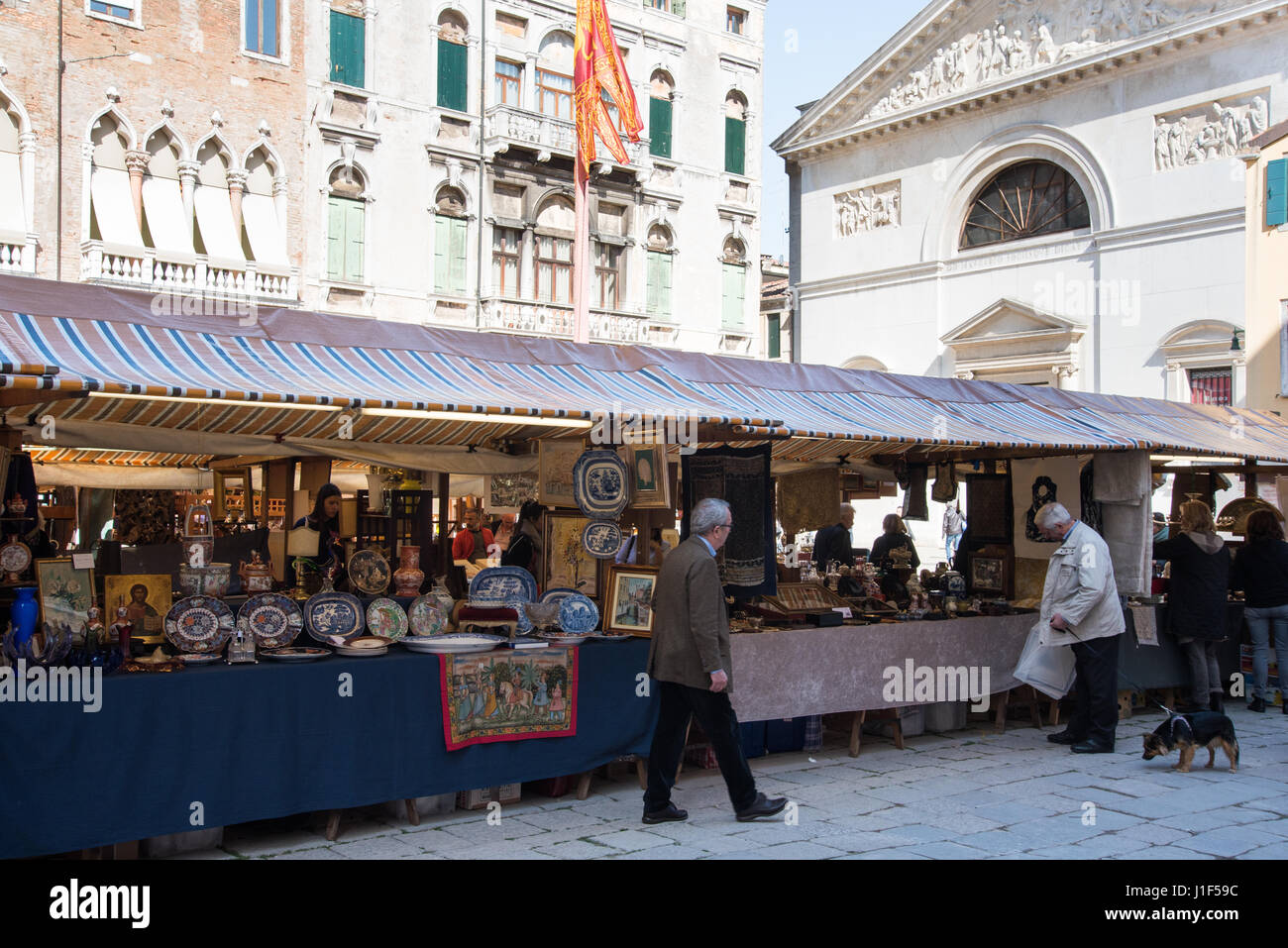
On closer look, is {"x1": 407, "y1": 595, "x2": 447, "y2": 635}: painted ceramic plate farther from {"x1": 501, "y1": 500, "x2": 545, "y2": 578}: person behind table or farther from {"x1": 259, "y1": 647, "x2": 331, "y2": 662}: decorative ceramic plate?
{"x1": 501, "y1": 500, "x2": 545, "y2": 578}: person behind table

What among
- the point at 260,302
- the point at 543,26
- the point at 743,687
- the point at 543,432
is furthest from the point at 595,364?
the point at 543,26

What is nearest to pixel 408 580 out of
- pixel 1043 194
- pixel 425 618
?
pixel 425 618

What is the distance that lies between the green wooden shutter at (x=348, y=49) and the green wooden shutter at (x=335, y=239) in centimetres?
228

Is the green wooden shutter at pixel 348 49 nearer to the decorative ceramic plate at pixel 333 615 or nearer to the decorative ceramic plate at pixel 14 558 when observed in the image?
the decorative ceramic plate at pixel 14 558

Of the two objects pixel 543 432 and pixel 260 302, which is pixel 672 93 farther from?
pixel 543 432

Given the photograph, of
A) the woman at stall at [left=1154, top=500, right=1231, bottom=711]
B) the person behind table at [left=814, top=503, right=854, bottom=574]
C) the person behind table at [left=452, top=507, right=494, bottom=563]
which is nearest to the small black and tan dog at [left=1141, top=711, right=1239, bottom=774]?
the woman at stall at [left=1154, top=500, right=1231, bottom=711]

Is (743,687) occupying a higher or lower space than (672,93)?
lower

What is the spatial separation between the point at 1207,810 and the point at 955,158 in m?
20.3

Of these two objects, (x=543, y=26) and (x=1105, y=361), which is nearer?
(x=1105, y=361)

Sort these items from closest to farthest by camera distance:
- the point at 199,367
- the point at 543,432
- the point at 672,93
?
the point at 199,367
the point at 543,432
the point at 672,93

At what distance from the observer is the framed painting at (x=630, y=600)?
21.3 ft

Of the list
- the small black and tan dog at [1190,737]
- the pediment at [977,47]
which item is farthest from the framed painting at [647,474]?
the pediment at [977,47]

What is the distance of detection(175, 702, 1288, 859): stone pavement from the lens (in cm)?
512

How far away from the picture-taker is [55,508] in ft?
32.3
